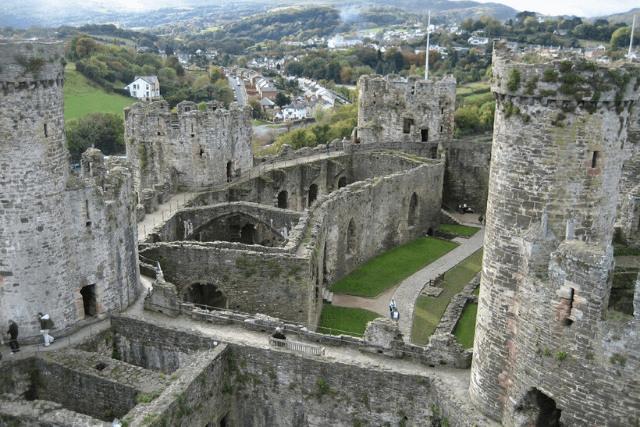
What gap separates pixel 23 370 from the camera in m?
18.8

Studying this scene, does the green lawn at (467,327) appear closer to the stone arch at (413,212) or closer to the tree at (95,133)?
the stone arch at (413,212)

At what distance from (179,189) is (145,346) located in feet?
48.1

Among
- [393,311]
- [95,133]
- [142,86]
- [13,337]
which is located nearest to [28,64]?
[13,337]

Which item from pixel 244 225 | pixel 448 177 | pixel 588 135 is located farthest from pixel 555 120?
pixel 448 177

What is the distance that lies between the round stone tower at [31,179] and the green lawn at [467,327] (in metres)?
13.7

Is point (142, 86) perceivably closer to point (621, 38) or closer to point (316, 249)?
point (316, 249)

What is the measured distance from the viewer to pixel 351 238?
32062 mm

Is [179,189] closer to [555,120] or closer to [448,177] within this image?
[448,177]

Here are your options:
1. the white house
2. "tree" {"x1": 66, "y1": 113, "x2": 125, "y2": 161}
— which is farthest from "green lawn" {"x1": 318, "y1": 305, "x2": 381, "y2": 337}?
the white house

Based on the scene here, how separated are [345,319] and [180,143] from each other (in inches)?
516

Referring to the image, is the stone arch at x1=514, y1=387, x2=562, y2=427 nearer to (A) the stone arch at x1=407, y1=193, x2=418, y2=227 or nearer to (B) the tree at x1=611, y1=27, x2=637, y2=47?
(A) the stone arch at x1=407, y1=193, x2=418, y2=227

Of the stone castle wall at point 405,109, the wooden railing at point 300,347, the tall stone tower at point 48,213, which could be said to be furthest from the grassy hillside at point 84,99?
the wooden railing at point 300,347

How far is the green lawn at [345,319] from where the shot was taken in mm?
25453

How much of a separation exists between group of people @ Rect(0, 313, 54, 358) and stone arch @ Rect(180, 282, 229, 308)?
6081 mm
